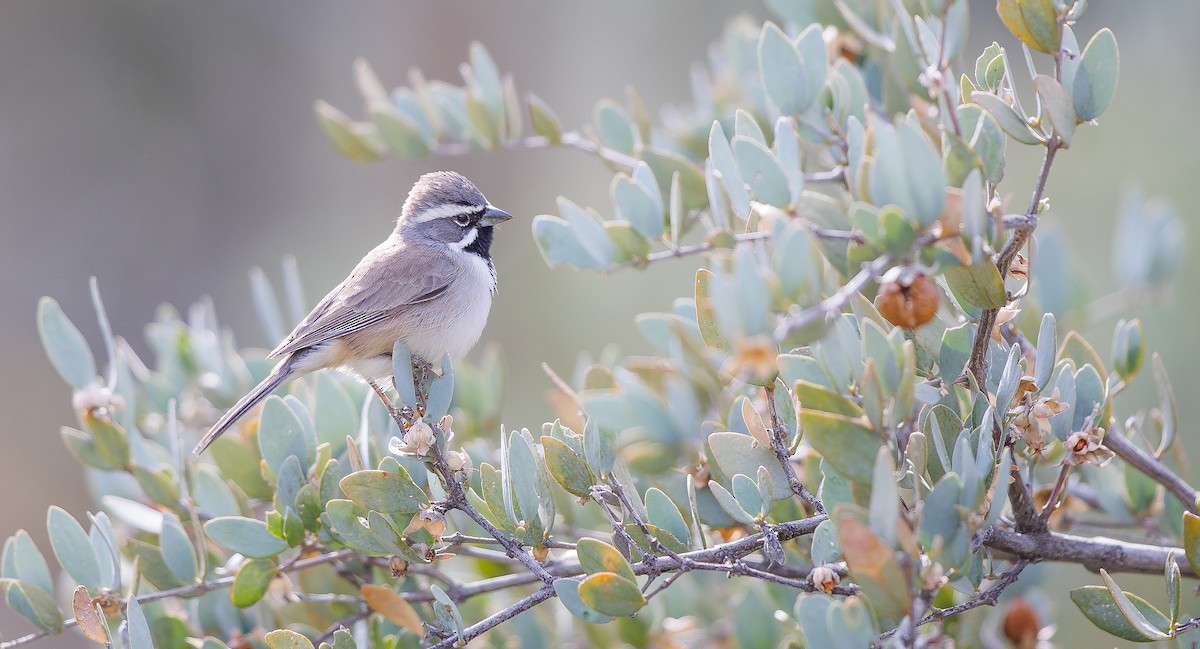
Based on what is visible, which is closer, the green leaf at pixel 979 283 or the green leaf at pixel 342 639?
the green leaf at pixel 979 283

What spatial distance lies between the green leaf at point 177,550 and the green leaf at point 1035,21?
2.25 m

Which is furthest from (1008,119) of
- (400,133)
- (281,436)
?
(400,133)

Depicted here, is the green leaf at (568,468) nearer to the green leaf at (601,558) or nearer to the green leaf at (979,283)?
the green leaf at (601,558)

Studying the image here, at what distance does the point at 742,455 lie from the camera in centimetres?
223

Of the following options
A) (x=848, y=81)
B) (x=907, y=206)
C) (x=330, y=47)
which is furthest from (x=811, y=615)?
(x=330, y=47)

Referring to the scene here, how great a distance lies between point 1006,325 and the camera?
2482mm

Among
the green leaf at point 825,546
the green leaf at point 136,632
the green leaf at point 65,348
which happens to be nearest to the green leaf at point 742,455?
the green leaf at point 825,546

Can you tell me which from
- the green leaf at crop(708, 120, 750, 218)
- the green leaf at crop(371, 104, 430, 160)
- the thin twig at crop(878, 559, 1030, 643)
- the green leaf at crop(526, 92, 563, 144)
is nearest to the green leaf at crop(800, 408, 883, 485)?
the thin twig at crop(878, 559, 1030, 643)

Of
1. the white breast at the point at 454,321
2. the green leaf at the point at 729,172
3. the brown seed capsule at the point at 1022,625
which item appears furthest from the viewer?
the white breast at the point at 454,321

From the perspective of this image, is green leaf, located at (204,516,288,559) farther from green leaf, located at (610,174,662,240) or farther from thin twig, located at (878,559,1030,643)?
thin twig, located at (878,559,1030,643)

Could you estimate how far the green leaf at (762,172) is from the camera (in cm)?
193

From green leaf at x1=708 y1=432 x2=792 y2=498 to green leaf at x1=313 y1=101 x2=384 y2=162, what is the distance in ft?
6.65

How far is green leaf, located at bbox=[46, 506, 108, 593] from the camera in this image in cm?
262

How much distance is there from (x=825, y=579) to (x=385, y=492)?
930mm
